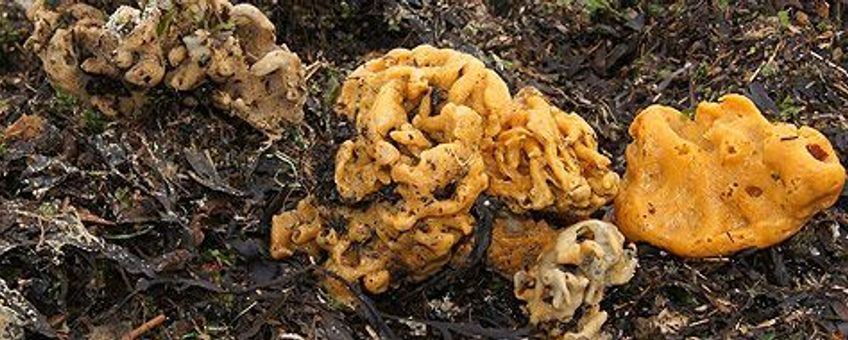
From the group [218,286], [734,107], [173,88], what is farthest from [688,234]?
[173,88]

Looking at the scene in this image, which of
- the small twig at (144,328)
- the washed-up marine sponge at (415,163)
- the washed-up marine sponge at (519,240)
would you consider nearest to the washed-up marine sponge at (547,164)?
the washed-up marine sponge at (415,163)

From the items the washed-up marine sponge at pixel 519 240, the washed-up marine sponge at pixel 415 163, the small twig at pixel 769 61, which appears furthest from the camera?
the small twig at pixel 769 61

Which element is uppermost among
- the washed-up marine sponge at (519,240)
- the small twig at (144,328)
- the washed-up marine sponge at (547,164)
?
the washed-up marine sponge at (547,164)

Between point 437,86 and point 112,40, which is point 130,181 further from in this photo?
point 437,86

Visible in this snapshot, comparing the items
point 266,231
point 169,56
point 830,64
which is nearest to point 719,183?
point 830,64

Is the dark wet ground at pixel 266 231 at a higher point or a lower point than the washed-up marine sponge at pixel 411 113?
lower

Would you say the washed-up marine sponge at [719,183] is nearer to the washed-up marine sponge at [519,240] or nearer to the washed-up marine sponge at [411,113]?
the washed-up marine sponge at [519,240]
